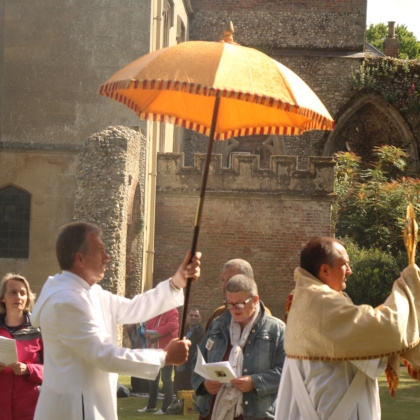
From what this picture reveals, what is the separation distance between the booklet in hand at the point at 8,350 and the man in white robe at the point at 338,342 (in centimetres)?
217

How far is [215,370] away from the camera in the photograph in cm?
590

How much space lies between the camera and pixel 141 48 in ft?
69.5

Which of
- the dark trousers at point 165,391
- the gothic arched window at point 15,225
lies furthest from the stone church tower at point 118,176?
the dark trousers at point 165,391

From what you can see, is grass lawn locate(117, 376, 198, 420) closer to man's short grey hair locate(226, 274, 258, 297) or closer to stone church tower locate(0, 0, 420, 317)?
stone church tower locate(0, 0, 420, 317)

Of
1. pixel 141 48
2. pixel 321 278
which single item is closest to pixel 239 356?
pixel 321 278

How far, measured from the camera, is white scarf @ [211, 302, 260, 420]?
20.0ft

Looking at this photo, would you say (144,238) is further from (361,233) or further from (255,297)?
(255,297)

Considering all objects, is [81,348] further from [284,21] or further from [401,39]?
[401,39]

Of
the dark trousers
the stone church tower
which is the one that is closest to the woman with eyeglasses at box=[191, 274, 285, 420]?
the dark trousers

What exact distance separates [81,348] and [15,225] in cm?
1730

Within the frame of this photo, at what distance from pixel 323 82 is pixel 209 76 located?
26943 millimetres

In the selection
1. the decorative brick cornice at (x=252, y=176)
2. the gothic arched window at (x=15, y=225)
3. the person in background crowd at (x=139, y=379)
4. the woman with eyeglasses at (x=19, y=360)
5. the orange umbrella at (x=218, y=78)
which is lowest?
the person in background crowd at (x=139, y=379)

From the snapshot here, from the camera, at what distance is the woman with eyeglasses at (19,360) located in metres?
6.65

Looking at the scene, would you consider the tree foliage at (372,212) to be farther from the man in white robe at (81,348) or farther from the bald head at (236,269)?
the man in white robe at (81,348)
